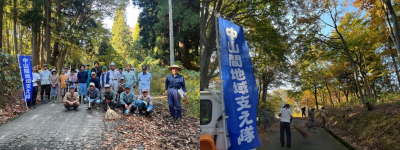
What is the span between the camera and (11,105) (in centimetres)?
283

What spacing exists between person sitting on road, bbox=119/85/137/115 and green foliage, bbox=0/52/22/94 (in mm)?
1664

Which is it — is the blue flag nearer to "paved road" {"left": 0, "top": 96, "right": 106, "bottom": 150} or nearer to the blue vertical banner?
"paved road" {"left": 0, "top": 96, "right": 106, "bottom": 150}

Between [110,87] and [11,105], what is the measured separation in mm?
2273

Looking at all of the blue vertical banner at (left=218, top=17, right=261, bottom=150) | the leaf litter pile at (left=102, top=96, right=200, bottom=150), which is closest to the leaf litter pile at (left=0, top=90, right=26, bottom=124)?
the leaf litter pile at (left=102, top=96, right=200, bottom=150)

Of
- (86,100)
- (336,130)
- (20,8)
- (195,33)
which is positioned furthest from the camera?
(336,130)

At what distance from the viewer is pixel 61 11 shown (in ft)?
10.3

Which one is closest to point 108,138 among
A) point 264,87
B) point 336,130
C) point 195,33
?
point 195,33

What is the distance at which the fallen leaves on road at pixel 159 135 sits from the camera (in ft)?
8.94

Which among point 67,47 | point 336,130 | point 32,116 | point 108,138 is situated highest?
point 67,47

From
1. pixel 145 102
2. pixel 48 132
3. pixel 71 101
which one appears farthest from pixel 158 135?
pixel 71 101

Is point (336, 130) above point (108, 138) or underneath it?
underneath

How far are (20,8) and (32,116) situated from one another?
1343 millimetres

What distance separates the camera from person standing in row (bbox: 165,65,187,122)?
2.88 meters

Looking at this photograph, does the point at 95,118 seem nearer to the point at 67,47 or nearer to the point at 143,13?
the point at 67,47
